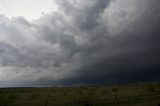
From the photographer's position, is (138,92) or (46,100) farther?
(138,92)

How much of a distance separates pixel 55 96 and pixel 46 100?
320 centimetres

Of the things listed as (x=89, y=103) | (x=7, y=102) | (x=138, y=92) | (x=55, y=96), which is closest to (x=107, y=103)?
(x=89, y=103)

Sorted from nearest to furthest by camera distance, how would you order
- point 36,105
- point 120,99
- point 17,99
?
1. point 36,105
2. point 17,99
3. point 120,99

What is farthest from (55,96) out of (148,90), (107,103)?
(148,90)

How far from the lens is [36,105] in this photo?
92.1 ft

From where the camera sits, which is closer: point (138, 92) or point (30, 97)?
point (30, 97)

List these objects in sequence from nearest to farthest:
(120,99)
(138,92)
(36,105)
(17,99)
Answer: (36,105), (17,99), (120,99), (138,92)

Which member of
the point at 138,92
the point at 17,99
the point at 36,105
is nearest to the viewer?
the point at 36,105

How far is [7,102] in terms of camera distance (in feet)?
93.9

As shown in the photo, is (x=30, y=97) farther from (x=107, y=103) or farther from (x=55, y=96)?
(x=107, y=103)

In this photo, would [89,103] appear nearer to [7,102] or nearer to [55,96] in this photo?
[55,96]

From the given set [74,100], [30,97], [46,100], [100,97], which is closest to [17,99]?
[30,97]

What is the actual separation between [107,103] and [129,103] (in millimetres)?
3303

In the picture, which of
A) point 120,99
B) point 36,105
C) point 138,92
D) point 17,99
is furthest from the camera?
point 138,92
